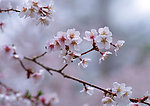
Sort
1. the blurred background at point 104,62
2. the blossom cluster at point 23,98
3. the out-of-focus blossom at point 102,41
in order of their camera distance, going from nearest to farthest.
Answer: the out-of-focus blossom at point 102,41 → the blossom cluster at point 23,98 → the blurred background at point 104,62

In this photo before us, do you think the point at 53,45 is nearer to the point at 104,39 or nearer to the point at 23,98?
the point at 104,39

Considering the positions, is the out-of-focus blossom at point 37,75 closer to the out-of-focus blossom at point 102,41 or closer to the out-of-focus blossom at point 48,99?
the out-of-focus blossom at point 48,99

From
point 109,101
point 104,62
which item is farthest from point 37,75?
point 104,62

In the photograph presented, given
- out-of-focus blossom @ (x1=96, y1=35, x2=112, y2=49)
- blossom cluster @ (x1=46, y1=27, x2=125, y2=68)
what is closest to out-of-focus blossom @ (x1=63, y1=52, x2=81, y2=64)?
blossom cluster @ (x1=46, y1=27, x2=125, y2=68)

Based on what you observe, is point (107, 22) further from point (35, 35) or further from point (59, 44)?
point (59, 44)

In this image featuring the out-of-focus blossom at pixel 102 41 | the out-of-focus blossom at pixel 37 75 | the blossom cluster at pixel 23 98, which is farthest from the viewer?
the blossom cluster at pixel 23 98

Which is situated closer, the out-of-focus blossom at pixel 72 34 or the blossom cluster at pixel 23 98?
the out-of-focus blossom at pixel 72 34

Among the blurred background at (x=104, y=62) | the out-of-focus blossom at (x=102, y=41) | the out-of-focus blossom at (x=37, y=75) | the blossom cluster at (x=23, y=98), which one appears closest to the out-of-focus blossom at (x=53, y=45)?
the out-of-focus blossom at (x=102, y=41)

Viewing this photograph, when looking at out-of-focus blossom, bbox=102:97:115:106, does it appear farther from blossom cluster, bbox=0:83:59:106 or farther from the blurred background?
the blurred background

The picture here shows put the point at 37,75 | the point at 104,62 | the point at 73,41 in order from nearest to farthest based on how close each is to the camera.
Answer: the point at 73,41, the point at 37,75, the point at 104,62
